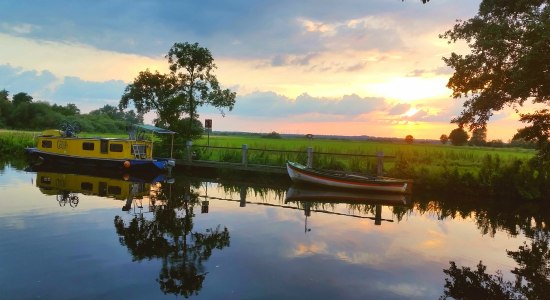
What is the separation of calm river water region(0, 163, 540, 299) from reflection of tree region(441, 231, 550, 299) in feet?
0.82

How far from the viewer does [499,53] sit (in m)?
15.5

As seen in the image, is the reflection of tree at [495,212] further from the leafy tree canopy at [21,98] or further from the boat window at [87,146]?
the leafy tree canopy at [21,98]

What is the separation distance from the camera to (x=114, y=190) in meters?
18.4

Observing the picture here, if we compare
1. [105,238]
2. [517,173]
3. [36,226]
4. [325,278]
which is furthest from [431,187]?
[36,226]

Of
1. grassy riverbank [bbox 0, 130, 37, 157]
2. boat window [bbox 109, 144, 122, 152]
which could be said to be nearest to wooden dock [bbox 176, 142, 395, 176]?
boat window [bbox 109, 144, 122, 152]

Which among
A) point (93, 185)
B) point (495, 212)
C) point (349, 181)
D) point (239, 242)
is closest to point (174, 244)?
point (239, 242)

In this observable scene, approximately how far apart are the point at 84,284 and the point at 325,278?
4506 millimetres

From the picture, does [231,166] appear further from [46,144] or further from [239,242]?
[46,144]

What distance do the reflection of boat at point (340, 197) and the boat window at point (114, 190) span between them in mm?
7454

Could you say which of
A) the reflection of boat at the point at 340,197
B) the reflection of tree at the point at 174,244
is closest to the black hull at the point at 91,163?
the reflection of boat at the point at 340,197

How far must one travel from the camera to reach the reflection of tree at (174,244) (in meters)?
7.64

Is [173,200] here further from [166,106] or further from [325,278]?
[166,106]

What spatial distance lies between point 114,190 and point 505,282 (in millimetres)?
15682

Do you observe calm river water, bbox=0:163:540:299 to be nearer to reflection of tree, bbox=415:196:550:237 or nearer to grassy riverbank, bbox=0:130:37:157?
reflection of tree, bbox=415:196:550:237
